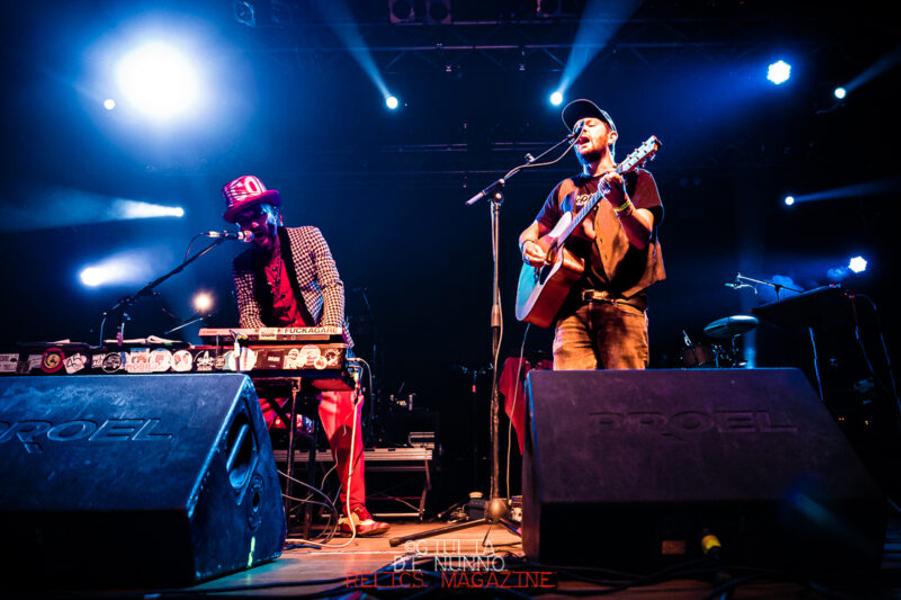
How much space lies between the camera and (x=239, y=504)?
1.87m

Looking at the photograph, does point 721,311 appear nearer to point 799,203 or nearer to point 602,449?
point 799,203

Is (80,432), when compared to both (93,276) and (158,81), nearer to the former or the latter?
(158,81)

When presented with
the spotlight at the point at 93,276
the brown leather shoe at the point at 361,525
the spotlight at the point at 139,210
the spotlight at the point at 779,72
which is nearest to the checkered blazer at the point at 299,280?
the brown leather shoe at the point at 361,525

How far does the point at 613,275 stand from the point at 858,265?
26.7 feet

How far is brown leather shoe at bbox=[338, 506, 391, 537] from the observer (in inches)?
140

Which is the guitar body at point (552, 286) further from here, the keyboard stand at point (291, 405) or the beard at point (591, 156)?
the keyboard stand at point (291, 405)

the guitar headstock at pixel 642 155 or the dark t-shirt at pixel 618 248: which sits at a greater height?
the guitar headstock at pixel 642 155

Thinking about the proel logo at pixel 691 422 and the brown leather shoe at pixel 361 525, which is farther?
the brown leather shoe at pixel 361 525

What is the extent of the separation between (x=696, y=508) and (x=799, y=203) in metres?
9.39

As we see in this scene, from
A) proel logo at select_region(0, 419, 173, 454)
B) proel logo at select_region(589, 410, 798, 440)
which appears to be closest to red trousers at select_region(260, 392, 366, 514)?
proel logo at select_region(0, 419, 173, 454)

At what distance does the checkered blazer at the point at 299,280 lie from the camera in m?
4.10

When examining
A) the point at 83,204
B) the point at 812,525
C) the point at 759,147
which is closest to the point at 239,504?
the point at 812,525

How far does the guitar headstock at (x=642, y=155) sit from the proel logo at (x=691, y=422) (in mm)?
1617

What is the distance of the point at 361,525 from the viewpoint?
3.59m
